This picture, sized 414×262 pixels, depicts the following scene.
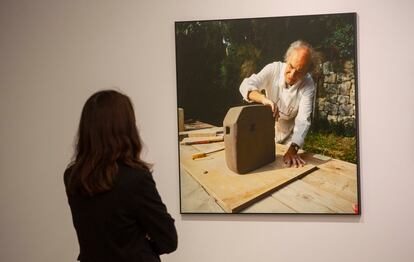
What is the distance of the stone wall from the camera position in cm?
195

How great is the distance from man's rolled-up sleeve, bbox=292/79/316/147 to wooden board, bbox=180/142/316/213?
123 mm

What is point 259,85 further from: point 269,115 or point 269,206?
point 269,206

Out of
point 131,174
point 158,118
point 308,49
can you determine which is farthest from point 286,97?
point 131,174

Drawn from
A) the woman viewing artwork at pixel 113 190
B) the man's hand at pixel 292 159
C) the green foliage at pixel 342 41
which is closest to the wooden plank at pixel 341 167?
the man's hand at pixel 292 159

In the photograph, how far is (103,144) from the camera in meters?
1.27

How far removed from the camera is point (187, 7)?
2080 mm

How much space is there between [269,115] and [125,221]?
101 centimetres

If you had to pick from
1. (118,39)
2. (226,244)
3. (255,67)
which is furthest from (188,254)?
(118,39)

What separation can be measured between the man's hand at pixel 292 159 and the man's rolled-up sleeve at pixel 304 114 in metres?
0.05

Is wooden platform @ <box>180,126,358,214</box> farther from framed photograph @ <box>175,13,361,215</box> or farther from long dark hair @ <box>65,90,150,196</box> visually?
long dark hair @ <box>65,90,150,196</box>

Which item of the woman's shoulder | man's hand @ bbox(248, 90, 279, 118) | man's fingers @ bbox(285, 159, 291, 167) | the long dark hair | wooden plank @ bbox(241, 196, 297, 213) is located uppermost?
man's hand @ bbox(248, 90, 279, 118)

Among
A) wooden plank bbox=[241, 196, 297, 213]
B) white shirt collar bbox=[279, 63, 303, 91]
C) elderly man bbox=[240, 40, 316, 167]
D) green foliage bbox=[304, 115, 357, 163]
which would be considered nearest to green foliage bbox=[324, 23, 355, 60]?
elderly man bbox=[240, 40, 316, 167]
